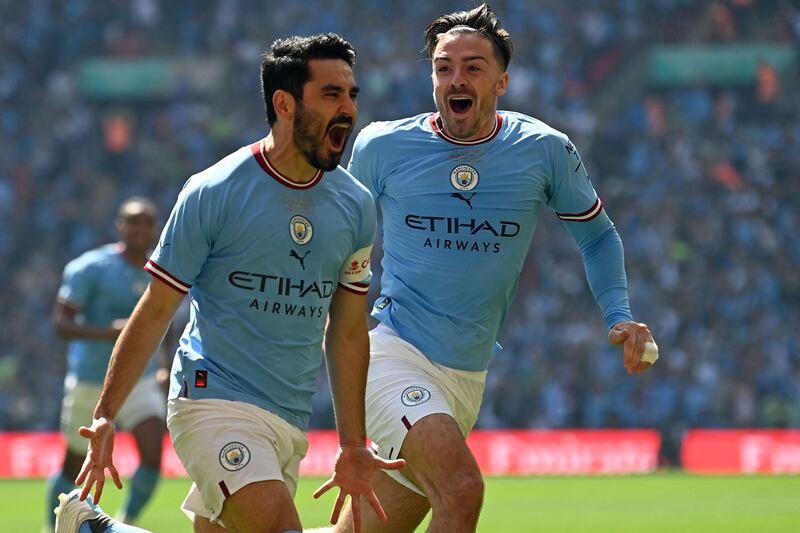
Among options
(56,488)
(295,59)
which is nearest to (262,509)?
(295,59)

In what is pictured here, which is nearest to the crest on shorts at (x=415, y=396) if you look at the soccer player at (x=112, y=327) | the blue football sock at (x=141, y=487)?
the soccer player at (x=112, y=327)

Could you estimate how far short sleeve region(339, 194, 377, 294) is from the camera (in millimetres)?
5570

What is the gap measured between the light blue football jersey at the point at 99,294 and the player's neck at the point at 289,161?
230 inches

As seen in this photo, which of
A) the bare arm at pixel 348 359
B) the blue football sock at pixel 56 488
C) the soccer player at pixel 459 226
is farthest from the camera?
the blue football sock at pixel 56 488

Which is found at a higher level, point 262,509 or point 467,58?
point 467,58

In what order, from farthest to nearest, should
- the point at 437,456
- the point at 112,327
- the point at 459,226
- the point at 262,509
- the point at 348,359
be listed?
the point at 112,327 < the point at 459,226 < the point at 437,456 < the point at 348,359 < the point at 262,509

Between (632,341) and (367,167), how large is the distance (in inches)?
61.4

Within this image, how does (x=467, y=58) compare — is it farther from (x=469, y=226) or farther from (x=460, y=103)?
(x=469, y=226)

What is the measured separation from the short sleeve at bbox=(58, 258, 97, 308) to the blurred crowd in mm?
12508

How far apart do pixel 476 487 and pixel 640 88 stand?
23.1 metres

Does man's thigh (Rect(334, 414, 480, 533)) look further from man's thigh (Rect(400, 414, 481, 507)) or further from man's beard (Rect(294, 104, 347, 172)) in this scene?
man's beard (Rect(294, 104, 347, 172))

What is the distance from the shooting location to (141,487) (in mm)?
10820

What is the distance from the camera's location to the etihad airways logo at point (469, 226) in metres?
6.58

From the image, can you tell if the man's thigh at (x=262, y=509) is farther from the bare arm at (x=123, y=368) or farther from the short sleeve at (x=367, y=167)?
the short sleeve at (x=367, y=167)
